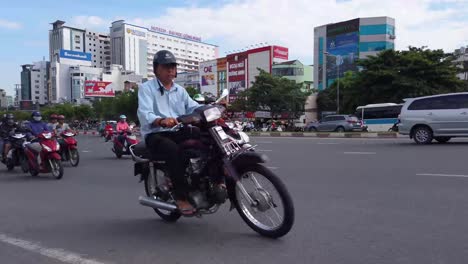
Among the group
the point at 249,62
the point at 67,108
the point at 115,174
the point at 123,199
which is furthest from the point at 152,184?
the point at 67,108

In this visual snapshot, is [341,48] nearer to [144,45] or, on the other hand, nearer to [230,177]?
[230,177]

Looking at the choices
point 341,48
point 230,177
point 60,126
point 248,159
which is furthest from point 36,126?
point 341,48

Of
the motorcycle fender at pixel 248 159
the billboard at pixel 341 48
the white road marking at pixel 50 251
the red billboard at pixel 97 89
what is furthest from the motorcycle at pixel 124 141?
the red billboard at pixel 97 89

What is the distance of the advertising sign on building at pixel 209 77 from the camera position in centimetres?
8019

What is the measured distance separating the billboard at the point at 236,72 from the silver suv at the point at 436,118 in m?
58.0

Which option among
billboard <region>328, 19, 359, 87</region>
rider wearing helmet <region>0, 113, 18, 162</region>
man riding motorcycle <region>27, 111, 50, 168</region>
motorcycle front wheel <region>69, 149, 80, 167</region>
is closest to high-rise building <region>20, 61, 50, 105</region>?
billboard <region>328, 19, 359, 87</region>

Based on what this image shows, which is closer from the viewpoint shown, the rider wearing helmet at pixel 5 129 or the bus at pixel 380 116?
the rider wearing helmet at pixel 5 129

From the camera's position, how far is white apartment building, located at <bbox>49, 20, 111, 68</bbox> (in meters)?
127

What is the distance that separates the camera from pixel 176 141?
3.90m

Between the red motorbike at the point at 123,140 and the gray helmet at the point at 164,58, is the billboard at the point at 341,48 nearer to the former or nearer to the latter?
the red motorbike at the point at 123,140

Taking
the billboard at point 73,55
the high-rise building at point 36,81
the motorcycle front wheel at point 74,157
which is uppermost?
the billboard at point 73,55

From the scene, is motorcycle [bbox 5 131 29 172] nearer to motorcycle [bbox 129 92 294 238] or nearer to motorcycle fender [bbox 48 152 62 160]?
motorcycle fender [bbox 48 152 62 160]

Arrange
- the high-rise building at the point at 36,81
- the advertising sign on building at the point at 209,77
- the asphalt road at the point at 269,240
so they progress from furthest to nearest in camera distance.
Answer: the high-rise building at the point at 36,81 → the advertising sign on building at the point at 209,77 → the asphalt road at the point at 269,240

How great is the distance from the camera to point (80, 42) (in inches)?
5138
